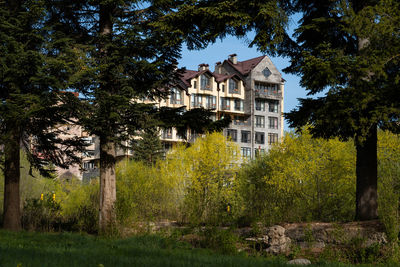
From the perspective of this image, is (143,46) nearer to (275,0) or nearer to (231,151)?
(275,0)

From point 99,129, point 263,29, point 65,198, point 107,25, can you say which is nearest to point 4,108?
point 99,129

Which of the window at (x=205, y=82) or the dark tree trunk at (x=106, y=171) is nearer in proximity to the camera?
the dark tree trunk at (x=106, y=171)

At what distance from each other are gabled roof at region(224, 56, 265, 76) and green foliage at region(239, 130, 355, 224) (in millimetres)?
37494

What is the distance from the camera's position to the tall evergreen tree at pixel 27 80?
13430 millimetres

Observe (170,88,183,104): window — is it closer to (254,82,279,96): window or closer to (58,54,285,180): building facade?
(58,54,285,180): building facade

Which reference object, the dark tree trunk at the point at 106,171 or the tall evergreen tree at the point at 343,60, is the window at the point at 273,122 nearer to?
the tall evergreen tree at the point at 343,60

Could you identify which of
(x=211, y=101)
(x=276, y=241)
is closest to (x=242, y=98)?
(x=211, y=101)

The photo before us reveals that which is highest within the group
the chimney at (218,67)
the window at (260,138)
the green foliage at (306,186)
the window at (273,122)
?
the chimney at (218,67)

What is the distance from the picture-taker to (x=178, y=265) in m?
6.59

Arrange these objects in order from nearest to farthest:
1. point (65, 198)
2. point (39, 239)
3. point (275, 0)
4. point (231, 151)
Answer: point (39, 239) < point (275, 0) < point (231, 151) < point (65, 198)

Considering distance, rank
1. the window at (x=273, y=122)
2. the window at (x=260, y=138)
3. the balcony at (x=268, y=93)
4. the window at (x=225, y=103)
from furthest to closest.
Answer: the window at (x=273, y=122) → the balcony at (x=268, y=93) → the window at (x=260, y=138) → the window at (x=225, y=103)

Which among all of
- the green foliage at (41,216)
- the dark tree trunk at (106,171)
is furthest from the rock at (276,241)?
the green foliage at (41,216)

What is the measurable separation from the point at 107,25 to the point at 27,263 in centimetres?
1110

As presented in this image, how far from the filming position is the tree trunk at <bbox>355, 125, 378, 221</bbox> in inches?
529
